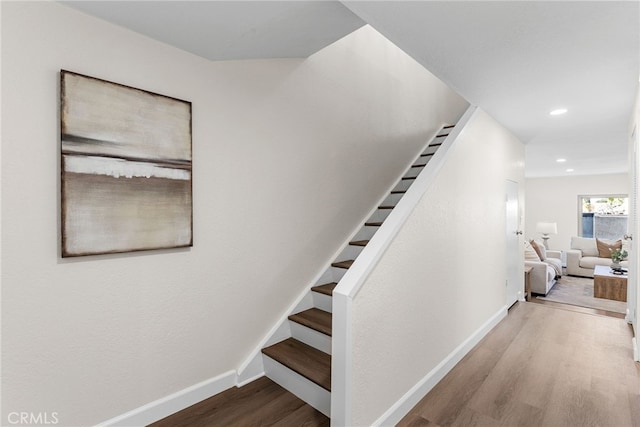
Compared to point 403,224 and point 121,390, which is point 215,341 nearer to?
point 121,390

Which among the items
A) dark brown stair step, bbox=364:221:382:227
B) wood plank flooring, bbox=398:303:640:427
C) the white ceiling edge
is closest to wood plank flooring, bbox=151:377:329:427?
wood plank flooring, bbox=398:303:640:427

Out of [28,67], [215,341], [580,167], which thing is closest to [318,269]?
[215,341]

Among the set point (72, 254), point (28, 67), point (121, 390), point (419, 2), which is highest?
point (419, 2)

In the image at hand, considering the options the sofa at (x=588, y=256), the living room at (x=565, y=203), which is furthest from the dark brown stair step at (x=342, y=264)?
the sofa at (x=588, y=256)

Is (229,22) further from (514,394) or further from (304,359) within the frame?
(514,394)

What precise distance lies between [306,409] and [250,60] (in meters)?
2.29

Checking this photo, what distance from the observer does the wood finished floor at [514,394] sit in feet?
6.20

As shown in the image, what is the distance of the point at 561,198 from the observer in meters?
8.71

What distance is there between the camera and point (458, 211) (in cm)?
265

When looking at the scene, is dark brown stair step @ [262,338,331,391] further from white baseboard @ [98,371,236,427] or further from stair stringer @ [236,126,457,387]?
white baseboard @ [98,371,236,427]

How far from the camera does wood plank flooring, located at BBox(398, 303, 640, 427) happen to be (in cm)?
195

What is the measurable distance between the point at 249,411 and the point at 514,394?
5.85 ft

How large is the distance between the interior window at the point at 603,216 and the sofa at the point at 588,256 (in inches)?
42.2

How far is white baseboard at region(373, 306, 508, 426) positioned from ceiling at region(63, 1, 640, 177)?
212 centimetres
